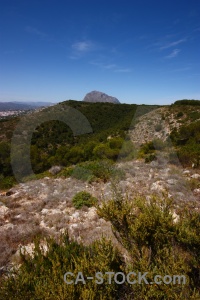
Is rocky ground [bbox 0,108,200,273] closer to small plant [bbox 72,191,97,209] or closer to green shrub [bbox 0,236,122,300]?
small plant [bbox 72,191,97,209]

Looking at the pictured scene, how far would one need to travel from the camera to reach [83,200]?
22.3 feet

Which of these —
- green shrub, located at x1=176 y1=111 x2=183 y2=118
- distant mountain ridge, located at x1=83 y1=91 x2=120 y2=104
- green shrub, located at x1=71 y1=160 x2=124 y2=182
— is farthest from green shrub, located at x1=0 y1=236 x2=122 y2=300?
distant mountain ridge, located at x1=83 y1=91 x2=120 y2=104

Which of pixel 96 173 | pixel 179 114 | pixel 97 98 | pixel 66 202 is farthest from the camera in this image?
pixel 97 98

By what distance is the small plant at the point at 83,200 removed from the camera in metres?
6.61

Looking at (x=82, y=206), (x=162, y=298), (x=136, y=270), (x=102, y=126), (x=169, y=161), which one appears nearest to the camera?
(x=162, y=298)

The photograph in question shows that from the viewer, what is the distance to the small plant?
21.7ft

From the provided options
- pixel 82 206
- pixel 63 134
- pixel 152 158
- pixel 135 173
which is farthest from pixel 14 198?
pixel 63 134

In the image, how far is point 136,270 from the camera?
285 cm

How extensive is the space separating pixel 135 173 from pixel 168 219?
6.01m

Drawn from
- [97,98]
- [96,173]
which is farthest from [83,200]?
[97,98]

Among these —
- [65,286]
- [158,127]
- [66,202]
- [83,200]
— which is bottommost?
[66,202]

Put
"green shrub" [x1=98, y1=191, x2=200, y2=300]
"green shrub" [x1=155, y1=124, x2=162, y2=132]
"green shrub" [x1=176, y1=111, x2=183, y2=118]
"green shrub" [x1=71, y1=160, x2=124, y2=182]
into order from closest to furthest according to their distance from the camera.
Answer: "green shrub" [x1=98, y1=191, x2=200, y2=300] → "green shrub" [x1=71, y1=160, x2=124, y2=182] → "green shrub" [x1=155, y1=124, x2=162, y2=132] → "green shrub" [x1=176, y1=111, x2=183, y2=118]

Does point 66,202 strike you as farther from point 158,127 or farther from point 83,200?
point 158,127

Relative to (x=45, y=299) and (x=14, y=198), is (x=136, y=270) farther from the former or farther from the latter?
(x=14, y=198)
